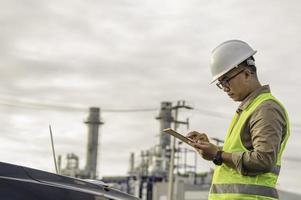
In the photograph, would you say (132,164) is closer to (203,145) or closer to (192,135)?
(192,135)

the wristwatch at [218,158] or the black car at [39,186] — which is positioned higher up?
the wristwatch at [218,158]

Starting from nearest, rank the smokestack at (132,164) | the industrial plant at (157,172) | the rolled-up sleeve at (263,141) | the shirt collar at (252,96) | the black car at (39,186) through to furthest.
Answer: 1. the black car at (39,186)
2. the rolled-up sleeve at (263,141)
3. the shirt collar at (252,96)
4. the industrial plant at (157,172)
5. the smokestack at (132,164)

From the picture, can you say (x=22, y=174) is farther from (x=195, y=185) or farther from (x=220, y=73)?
(x=195, y=185)

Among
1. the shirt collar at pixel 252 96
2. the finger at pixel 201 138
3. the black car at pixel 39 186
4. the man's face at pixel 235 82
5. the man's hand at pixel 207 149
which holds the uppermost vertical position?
the man's face at pixel 235 82

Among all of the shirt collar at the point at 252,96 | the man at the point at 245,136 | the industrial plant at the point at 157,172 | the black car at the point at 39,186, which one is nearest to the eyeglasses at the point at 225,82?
the man at the point at 245,136

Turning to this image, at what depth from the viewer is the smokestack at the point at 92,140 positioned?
5159cm

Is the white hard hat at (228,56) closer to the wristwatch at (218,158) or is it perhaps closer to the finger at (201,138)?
the finger at (201,138)

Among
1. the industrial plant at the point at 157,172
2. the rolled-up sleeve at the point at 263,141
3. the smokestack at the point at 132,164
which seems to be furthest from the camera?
the smokestack at the point at 132,164

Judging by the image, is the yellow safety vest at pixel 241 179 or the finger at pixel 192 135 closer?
the yellow safety vest at pixel 241 179

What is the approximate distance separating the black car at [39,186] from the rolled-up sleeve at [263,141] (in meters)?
0.88

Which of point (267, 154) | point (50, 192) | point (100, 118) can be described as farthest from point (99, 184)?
point (100, 118)

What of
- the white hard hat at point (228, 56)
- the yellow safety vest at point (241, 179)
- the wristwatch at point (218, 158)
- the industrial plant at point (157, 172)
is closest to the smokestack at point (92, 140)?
the industrial plant at point (157, 172)

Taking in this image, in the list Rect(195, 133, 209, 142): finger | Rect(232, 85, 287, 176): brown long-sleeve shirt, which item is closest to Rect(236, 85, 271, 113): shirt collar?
Rect(232, 85, 287, 176): brown long-sleeve shirt

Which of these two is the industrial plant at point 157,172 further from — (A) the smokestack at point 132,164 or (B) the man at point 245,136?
(B) the man at point 245,136
